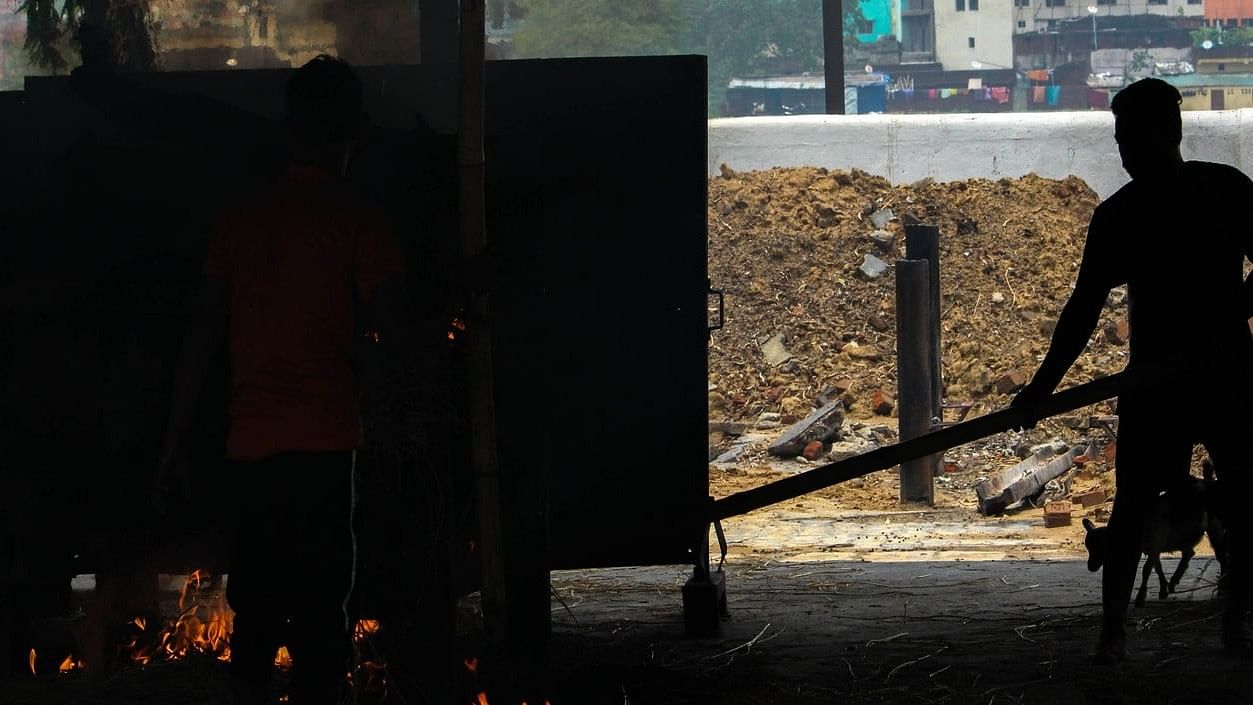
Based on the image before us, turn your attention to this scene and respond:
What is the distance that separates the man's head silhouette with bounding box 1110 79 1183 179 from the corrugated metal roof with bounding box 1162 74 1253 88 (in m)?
31.7

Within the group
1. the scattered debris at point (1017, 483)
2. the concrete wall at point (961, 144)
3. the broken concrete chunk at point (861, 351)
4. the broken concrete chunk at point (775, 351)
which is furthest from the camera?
the concrete wall at point (961, 144)

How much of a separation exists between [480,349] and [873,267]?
1208 centimetres

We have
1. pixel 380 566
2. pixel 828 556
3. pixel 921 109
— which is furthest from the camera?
pixel 921 109

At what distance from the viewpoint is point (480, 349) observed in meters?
4.96

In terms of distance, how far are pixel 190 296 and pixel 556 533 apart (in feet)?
5.28

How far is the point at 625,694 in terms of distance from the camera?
536 centimetres

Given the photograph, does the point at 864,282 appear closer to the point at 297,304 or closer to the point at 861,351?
the point at 861,351

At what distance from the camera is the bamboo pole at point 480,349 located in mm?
4820

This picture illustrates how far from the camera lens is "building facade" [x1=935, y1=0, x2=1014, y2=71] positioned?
39281mm

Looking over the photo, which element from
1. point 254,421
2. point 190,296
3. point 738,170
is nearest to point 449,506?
point 254,421

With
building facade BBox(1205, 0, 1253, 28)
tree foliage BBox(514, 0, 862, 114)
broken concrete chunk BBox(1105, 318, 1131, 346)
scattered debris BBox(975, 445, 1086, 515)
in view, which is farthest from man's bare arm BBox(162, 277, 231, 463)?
building facade BBox(1205, 0, 1253, 28)

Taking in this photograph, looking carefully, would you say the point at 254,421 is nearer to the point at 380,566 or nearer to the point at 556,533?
the point at 380,566

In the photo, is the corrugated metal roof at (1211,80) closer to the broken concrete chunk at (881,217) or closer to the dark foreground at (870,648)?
the broken concrete chunk at (881,217)

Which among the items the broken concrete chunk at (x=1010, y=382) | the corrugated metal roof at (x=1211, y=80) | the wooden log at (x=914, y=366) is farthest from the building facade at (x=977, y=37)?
the wooden log at (x=914, y=366)
